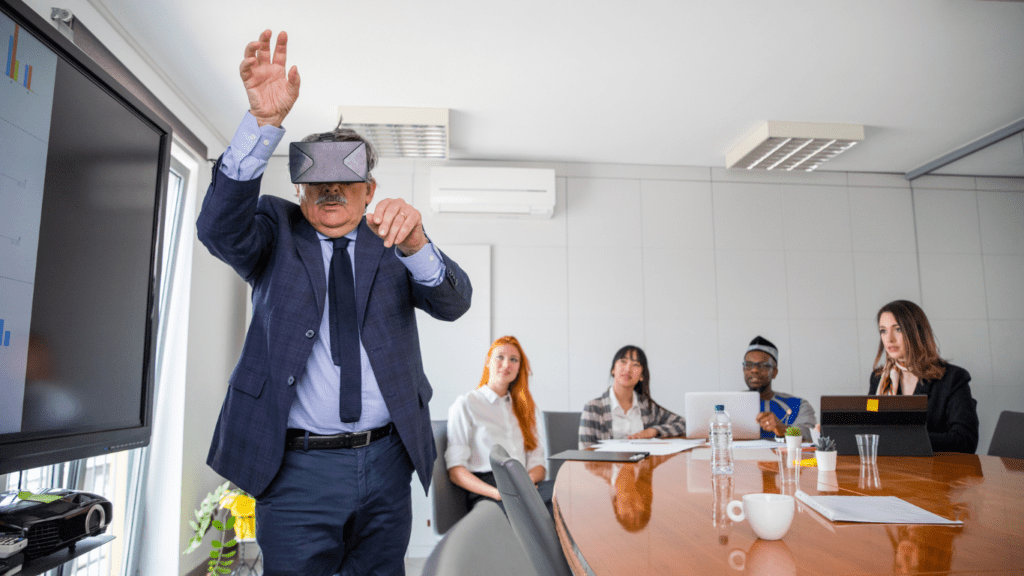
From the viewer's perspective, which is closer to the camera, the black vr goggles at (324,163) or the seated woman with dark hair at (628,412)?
the black vr goggles at (324,163)

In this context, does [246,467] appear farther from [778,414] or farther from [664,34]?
[778,414]

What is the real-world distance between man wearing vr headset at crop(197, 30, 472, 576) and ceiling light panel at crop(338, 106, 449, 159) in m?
2.40

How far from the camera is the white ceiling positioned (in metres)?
2.99

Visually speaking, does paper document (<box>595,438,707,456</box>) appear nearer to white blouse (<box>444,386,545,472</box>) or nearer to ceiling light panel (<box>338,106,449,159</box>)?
white blouse (<box>444,386,545,472</box>)

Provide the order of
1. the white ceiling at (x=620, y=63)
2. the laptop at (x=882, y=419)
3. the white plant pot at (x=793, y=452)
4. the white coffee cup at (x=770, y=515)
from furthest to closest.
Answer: the white ceiling at (x=620, y=63)
the laptop at (x=882, y=419)
the white plant pot at (x=793, y=452)
the white coffee cup at (x=770, y=515)

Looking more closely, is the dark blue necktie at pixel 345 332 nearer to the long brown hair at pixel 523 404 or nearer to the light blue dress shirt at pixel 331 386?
the light blue dress shirt at pixel 331 386

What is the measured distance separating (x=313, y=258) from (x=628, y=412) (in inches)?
105

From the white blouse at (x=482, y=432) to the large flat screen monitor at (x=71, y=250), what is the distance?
5.01 feet

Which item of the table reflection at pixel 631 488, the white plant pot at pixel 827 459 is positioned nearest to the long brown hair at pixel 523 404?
the table reflection at pixel 631 488

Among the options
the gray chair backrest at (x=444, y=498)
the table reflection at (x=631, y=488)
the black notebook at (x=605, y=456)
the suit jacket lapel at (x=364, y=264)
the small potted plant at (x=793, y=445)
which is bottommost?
the gray chair backrest at (x=444, y=498)

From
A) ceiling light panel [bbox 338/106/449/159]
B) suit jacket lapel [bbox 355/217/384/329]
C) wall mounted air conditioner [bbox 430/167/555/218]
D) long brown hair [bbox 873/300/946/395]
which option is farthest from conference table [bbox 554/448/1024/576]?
wall mounted air conditioner [bbox 430/167/555/218]

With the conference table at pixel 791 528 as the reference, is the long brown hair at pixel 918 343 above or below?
above

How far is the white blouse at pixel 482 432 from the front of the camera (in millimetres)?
3064

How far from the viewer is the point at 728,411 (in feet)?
10.5
